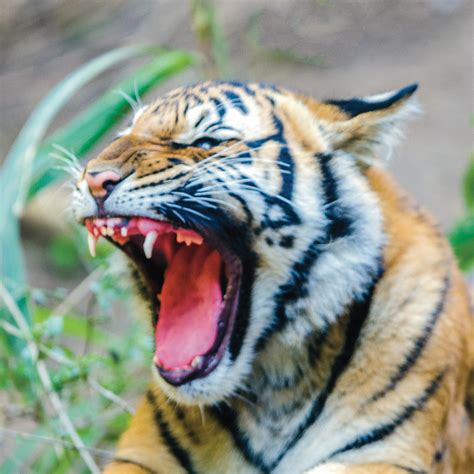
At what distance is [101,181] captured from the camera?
195 centimetres

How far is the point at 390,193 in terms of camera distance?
237 centimetres

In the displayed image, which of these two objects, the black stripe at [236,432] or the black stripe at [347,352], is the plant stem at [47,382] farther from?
the black stripe at [347,352]

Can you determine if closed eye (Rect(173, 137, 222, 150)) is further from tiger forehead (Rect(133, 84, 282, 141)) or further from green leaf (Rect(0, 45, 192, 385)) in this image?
green leaf (Rect(0, 45, 192, 385))

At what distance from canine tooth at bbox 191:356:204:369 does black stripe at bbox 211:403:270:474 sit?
0.20 metres

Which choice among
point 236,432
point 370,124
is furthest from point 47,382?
point 370,124

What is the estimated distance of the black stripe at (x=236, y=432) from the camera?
221cm

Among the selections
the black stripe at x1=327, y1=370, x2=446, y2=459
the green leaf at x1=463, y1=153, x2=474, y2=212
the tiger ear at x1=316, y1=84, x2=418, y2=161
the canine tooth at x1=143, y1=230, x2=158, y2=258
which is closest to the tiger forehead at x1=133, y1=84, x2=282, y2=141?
the tiger ear at x1=316, y1=84, x2=418, y2=161

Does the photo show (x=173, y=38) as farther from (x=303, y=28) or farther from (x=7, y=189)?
(x=7, y=189)

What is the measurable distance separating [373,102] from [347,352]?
2.04 ft

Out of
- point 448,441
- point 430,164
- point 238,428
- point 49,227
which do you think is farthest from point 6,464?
point 430,164

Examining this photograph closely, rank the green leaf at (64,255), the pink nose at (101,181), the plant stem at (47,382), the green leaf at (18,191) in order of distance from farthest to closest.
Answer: the green leaf at (64,255) → the green leaf at (18,191) → the plant stem at (47,382) → the pink nose at (101,181)

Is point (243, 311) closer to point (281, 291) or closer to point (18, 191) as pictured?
point (281, 291)

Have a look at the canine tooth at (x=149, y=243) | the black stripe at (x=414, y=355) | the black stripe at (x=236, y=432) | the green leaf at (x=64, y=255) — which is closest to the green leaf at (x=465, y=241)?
the black stripe at (x=414, y=355)

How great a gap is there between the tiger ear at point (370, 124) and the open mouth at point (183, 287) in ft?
1.35
